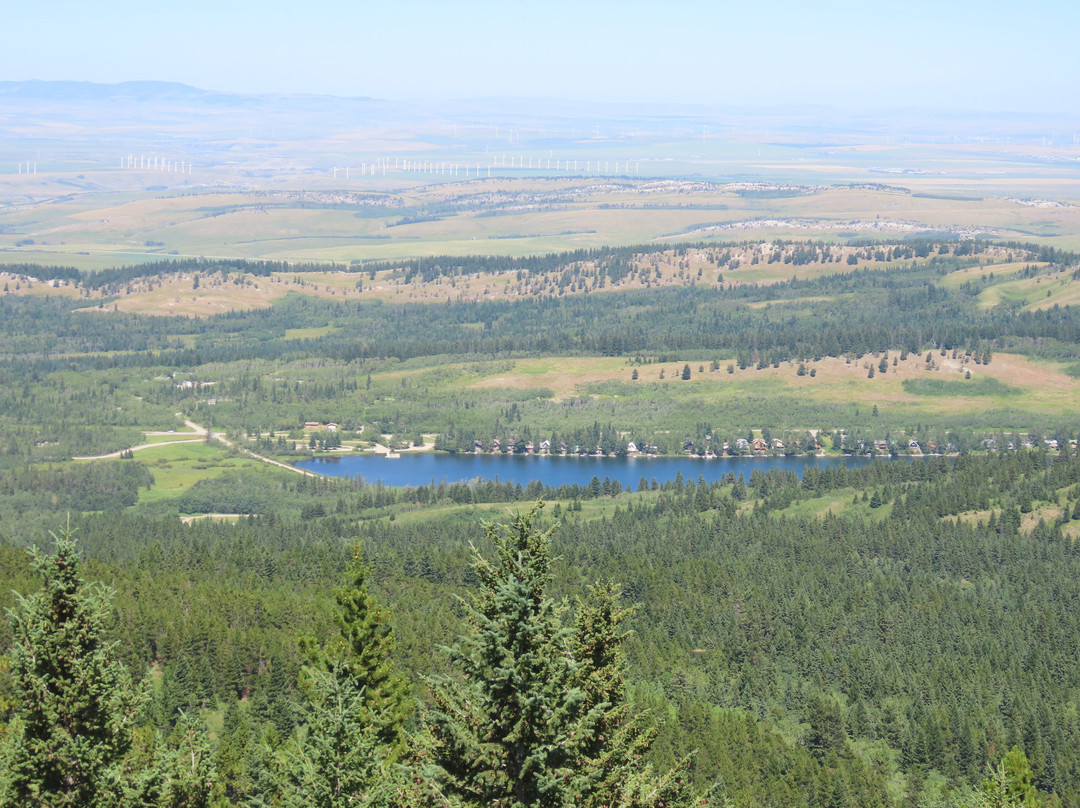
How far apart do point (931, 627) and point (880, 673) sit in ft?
44.3

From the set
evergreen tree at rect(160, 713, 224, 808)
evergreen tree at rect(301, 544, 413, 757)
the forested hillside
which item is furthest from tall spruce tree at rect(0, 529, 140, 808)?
the forested hillside

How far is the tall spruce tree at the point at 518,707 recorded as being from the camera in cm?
2662

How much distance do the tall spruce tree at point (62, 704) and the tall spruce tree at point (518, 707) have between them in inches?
358

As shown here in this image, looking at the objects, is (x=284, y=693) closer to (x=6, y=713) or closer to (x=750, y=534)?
(x=6, y=713)

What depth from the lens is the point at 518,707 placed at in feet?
88.2

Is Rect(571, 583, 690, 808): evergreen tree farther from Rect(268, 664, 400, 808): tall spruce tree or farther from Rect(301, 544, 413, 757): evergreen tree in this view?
Rect(301, 544, 413, 757): evergreen tree

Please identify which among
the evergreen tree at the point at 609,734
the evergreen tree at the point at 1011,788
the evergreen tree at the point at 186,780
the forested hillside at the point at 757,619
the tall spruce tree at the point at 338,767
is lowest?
the forested hillside at the point at 757,619

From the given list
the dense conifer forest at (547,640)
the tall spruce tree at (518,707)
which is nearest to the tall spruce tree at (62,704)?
the dense conifer forest at (547,640)

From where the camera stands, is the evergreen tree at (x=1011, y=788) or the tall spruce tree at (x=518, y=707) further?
the evergreen tree at (x=1011, y=788)

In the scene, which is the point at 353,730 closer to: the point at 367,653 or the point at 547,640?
the point at 547,640

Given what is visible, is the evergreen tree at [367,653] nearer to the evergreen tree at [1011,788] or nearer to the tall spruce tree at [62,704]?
the tall spruce tree at [62,704]

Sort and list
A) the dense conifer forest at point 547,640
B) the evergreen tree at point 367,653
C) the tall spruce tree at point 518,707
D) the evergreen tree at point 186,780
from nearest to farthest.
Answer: the tall spruce tree at point 518,707 → the dense conifer forest at point 547,640 → the evergreen tree at point 186,780 → the evergreen tree at point 367,653

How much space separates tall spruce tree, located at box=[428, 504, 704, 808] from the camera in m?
Result: 26.6

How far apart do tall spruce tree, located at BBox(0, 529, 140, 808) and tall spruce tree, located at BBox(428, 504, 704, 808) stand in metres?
9.09
